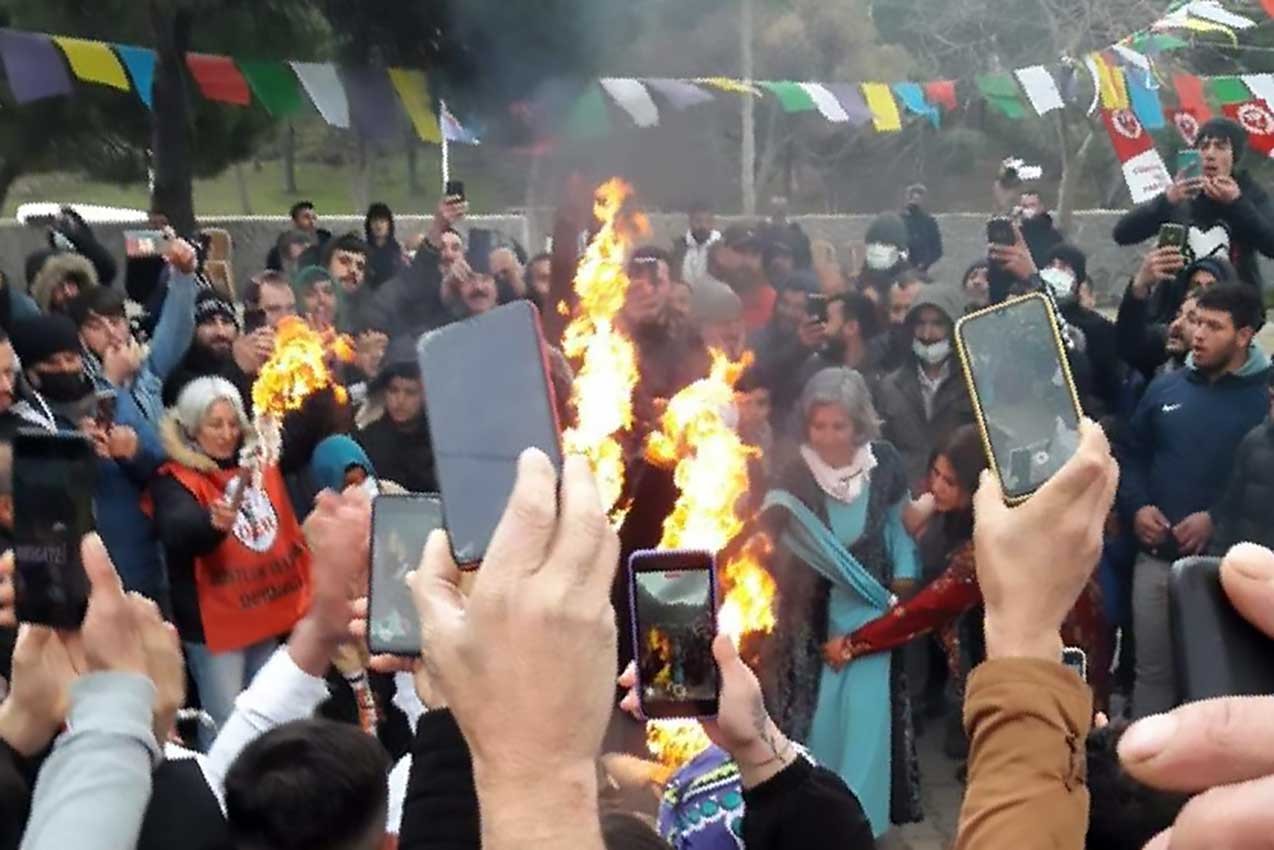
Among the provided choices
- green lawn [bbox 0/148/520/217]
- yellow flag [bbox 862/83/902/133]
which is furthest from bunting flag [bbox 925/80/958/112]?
green lawn [bbox 0/148/520/217]

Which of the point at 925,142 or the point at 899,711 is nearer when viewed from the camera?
the point at 899,711

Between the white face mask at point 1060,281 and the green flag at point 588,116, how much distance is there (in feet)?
20.6

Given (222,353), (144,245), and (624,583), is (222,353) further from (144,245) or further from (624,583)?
(624,583)

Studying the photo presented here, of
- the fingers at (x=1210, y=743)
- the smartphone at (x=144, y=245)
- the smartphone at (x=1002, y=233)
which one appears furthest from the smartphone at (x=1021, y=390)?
the smartphone at (x=144, y=245)

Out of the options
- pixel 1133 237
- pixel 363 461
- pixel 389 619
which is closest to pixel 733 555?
pixel 363 461

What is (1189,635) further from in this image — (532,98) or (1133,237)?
(532,98)

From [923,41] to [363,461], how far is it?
2136 cm

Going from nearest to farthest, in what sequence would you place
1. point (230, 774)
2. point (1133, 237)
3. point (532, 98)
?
point (230, 774), point (1133, 237), point (532, 98)

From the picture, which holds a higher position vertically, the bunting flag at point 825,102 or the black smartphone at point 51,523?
the bunting flag at point 825,102

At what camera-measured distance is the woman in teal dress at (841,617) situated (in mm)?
3898

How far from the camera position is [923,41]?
24.0 m

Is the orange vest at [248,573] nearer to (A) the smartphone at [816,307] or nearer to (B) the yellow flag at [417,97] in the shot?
(A) the smartphone at [816,307]

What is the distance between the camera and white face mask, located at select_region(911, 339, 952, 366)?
227 inches

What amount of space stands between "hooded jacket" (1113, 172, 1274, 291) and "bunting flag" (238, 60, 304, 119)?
7501 mm
